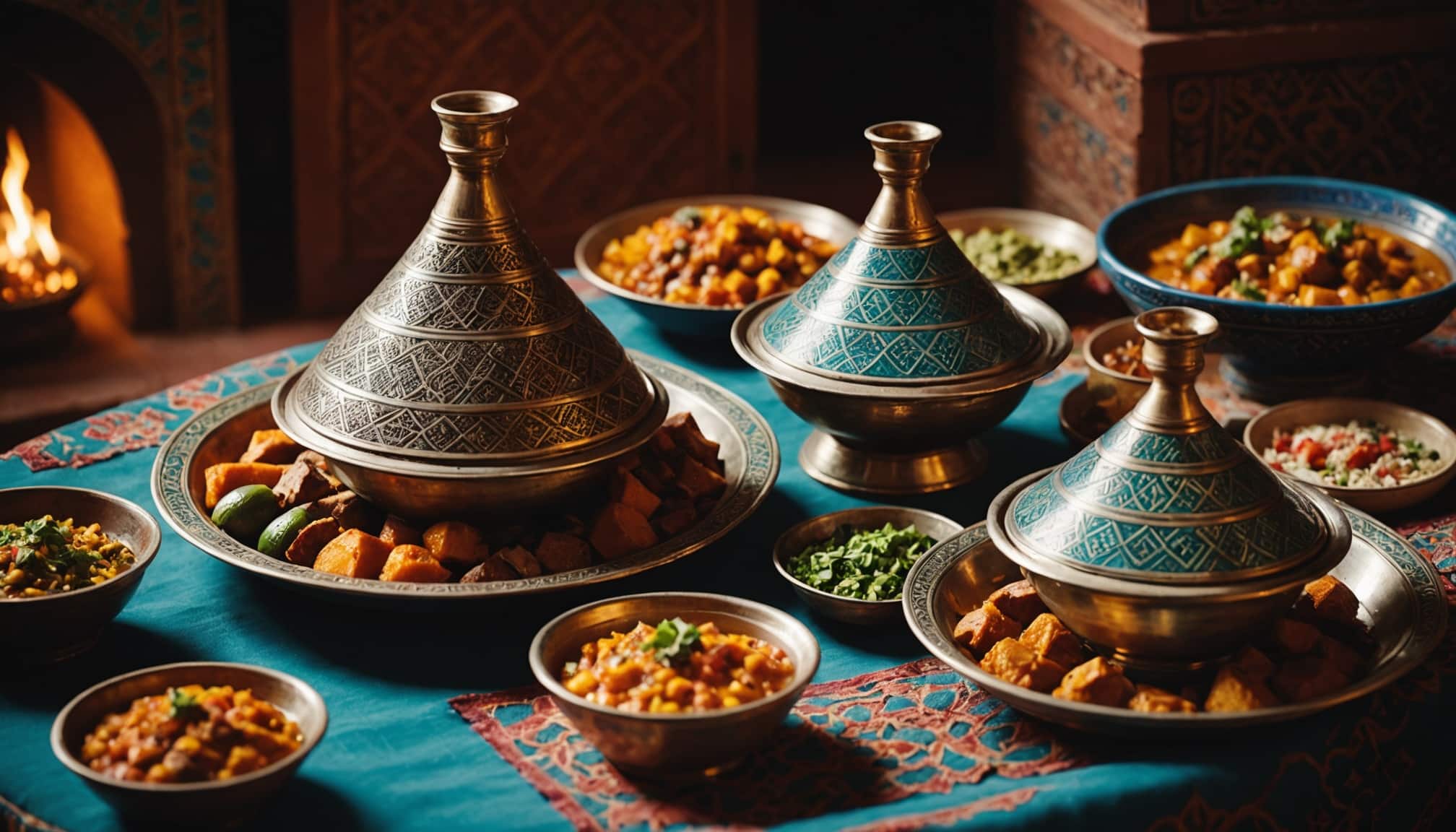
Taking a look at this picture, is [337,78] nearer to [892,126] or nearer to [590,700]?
[892,126]

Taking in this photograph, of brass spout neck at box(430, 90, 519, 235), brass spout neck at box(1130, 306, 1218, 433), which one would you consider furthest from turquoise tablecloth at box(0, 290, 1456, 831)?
brass spout neck at box(430, 90, 519, 235)

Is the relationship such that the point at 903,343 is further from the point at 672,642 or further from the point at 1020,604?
the point at 672,642

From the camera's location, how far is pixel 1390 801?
1914 mm

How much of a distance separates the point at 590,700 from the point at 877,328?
2.80ft

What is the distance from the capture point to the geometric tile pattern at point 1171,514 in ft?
5.88

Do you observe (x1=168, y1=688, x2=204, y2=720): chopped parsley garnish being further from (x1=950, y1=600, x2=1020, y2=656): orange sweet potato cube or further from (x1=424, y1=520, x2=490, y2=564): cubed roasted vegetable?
(x1=950, y1=600, x2=1020, y2=656): orange sweet potato cube

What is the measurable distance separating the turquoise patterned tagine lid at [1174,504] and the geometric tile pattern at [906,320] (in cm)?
48

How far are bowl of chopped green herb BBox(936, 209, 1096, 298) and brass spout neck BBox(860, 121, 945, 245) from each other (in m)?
0.75

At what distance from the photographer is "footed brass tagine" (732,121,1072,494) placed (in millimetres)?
2348

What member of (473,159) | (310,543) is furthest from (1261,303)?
(310,543)

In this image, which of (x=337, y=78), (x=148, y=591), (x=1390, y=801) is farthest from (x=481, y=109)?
(x=337, y=78)

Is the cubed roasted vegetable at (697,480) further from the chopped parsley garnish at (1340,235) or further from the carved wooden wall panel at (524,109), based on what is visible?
the carved wooden wall panel at (524,109)

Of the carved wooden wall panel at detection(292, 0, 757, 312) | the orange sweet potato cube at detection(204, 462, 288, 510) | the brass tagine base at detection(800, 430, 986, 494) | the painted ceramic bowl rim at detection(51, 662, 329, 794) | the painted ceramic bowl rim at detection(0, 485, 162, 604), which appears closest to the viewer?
the painted ceramic bowl rim at detection(51, 662, 329, 794)

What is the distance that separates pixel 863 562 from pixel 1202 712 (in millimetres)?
554
